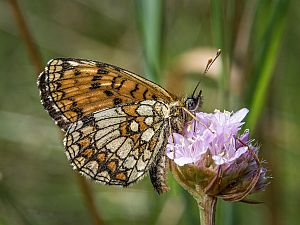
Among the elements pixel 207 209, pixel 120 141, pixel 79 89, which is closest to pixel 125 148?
pixel 120 141

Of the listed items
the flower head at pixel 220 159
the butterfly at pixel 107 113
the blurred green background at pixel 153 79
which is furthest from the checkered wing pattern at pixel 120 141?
→ the blurred green background at pixel 153 79

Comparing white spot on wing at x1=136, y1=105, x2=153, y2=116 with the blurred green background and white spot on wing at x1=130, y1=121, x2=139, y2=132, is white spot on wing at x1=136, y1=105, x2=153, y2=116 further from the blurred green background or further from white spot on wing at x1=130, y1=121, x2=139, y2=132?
the blurred green background

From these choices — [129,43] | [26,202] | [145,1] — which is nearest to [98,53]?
[129,43]

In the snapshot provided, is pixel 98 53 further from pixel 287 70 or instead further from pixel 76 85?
pixel 76 85

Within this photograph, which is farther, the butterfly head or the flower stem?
the butterfly head

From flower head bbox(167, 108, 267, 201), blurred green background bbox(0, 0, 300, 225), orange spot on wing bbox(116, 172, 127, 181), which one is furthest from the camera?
blurred green background bbox(0, 0, 300, 225)

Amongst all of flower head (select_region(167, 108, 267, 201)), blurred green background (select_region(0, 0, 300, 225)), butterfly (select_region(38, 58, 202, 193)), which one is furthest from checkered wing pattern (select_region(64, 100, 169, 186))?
blurred green background (select_region(0, 0, 300, 225))

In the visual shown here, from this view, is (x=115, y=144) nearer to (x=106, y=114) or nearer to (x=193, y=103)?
(x=106, y=114)

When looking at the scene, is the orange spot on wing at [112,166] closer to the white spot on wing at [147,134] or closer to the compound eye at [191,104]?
the white spot on wing at [147,134]
